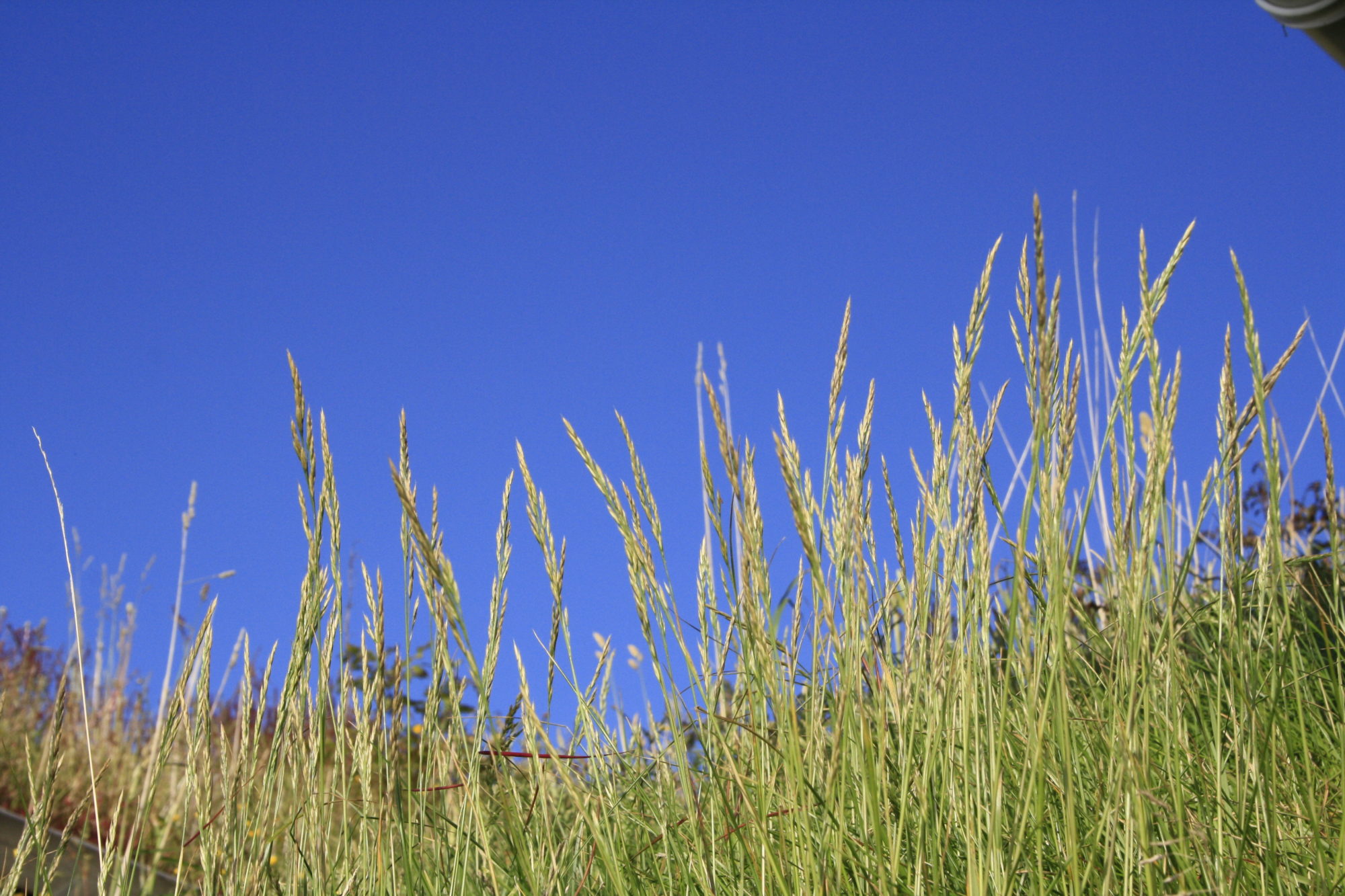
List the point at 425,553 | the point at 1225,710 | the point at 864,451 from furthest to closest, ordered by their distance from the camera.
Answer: the point at 1225,710 → the point at 864,451 → the point at 425,553

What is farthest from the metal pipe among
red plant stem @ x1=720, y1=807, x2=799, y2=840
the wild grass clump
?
red plant stem @ x1=720, y1=807, x2=799, y2=840

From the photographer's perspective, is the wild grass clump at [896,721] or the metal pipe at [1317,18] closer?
the wild grass clump at [896,721]

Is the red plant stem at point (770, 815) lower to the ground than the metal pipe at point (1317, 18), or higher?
lower

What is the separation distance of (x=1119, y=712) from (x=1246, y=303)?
0.41 m

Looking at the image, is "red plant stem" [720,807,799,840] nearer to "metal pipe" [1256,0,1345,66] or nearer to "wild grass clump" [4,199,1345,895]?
"wild grass clump" [4,199,1345,895]

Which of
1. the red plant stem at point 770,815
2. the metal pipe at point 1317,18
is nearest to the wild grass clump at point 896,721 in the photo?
the red plant stem at point 770,815

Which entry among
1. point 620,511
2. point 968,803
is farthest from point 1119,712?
point 620,511

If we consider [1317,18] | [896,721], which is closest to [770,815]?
[896,721]

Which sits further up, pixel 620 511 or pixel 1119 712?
pixel 620 511

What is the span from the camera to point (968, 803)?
3.05ft

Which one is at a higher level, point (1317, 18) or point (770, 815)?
point (1317, 18)

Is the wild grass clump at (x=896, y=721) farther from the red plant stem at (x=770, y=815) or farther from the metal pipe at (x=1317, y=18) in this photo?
the metal pipe at (x=1317, y=18)

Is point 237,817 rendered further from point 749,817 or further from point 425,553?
point 749,817

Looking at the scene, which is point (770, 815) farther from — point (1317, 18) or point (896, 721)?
point (1317, 18)
